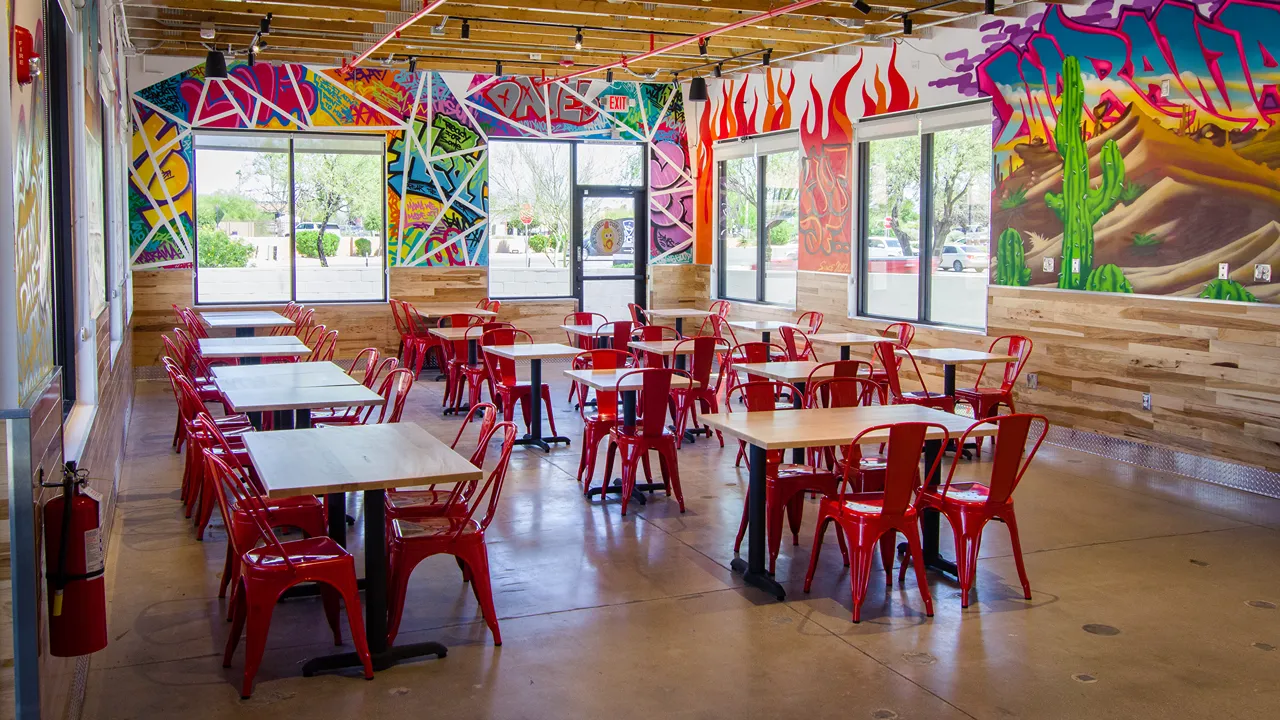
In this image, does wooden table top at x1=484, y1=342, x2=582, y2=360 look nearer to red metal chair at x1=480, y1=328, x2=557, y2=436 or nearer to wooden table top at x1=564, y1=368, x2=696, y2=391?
red metal chair at x1=480, y1=328, x2=557, y2=436

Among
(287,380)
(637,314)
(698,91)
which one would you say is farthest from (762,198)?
(287,380)

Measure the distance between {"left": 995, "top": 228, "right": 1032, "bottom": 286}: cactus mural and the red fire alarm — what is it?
25.7 ft

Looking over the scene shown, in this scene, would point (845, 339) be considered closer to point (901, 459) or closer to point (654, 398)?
point (654, 398)

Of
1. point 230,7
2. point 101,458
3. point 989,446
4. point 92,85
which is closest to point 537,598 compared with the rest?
point 101,458

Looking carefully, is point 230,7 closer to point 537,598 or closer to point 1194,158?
point 537,598

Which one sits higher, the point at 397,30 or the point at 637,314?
the point at 397,30

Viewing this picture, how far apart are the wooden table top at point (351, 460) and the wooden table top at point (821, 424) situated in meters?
1.37

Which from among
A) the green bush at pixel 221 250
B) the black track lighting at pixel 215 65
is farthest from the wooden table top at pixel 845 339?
the green bush at pixel 221 250

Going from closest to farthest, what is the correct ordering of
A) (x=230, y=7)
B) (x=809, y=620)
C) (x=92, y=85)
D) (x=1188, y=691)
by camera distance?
(x=1188, y=691)
(x=809, y=620)
(x=92, y=85)
(x=230, y=7)

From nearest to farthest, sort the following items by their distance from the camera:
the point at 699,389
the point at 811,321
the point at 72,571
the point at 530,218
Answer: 1. the point at 72,571
2. the point at 699,389
3. the point at 811,321
4. the point at 530,218

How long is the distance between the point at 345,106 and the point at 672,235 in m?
4.59

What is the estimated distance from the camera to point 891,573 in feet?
17.3

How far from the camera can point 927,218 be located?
11.0 m

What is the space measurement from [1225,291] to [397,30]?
7041 millimetres
